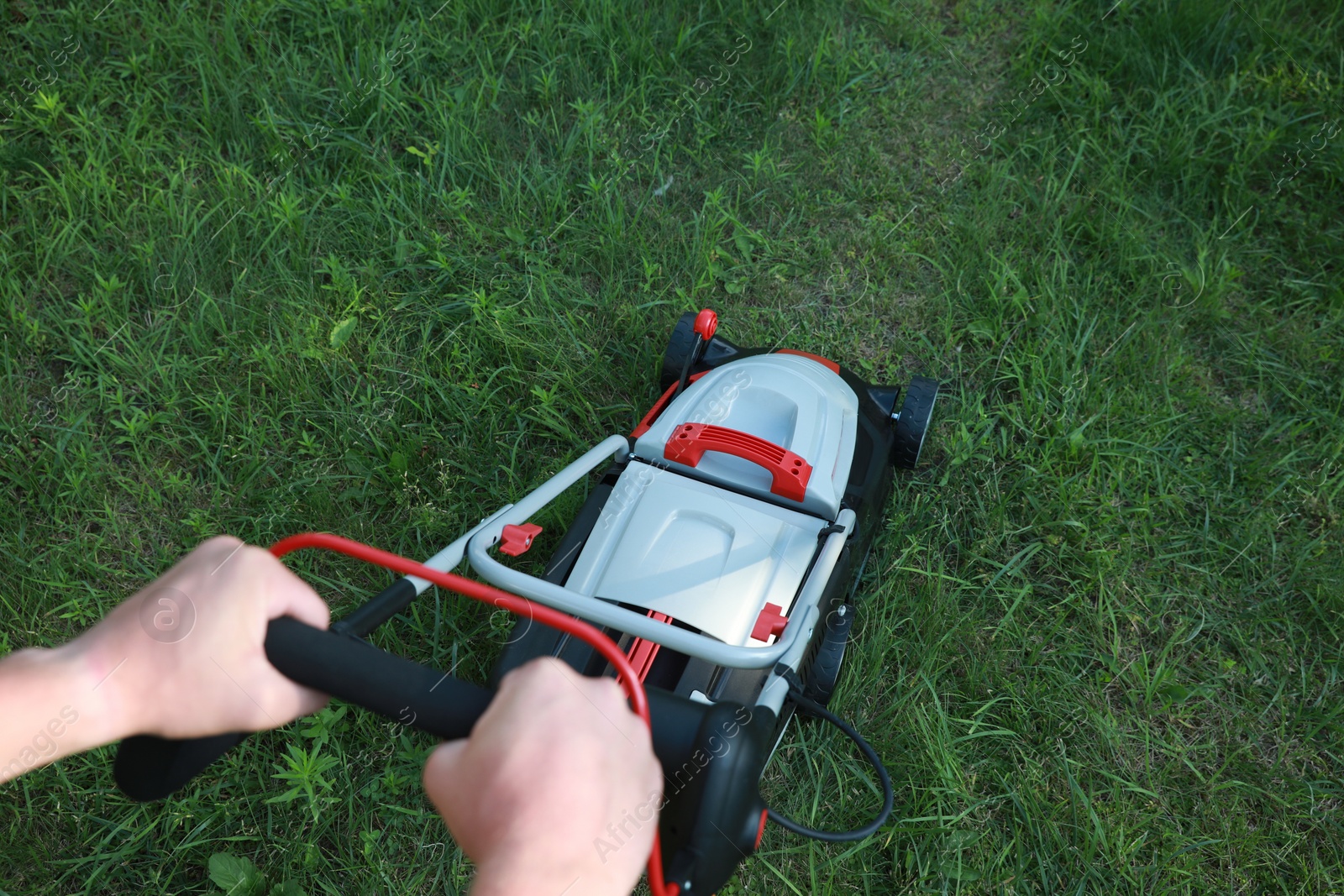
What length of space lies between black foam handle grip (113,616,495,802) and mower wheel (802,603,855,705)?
52.6 inches

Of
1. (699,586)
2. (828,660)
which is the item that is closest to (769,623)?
(699,586)

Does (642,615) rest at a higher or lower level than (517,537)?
lower

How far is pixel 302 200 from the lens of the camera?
312 centimetres

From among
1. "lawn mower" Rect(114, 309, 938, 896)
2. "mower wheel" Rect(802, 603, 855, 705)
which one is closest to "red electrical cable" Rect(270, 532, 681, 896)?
"lawn mower" Rect(114, 309, 938, 896)

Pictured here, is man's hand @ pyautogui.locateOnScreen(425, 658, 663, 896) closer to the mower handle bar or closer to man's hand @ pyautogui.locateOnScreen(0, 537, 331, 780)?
the mower handle bar

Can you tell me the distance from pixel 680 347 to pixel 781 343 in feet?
1.66

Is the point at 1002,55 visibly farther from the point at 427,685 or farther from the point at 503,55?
the point at 427,685

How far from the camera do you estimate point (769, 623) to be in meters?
1.91

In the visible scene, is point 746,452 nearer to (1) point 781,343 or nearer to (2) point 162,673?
(1) point 781,343

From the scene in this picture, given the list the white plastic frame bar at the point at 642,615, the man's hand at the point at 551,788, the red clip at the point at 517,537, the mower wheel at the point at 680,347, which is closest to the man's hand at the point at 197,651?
the man's hand at the point at 551,788

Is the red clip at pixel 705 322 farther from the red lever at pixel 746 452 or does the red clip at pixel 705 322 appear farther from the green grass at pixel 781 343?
the red lever at pixel 746 452

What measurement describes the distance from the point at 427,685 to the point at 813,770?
4.98 ft

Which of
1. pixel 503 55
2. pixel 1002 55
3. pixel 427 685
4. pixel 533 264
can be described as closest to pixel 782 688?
pixel 427 685

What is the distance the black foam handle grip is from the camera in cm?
106
